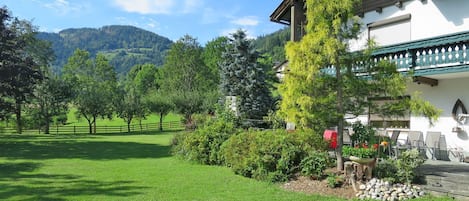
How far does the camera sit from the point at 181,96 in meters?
45.6

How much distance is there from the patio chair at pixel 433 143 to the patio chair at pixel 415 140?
19 centimetres

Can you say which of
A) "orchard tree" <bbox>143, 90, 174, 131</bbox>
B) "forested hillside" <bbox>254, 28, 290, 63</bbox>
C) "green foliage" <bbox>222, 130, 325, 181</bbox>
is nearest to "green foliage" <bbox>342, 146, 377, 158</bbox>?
"green foliage" <bbox>222, 130, 325, 181</bbox>

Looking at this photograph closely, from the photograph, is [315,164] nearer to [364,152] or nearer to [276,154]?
[276,154]

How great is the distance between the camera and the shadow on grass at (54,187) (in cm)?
862

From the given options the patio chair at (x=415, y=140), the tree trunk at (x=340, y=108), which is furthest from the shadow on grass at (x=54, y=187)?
the patio chair at (x=415, y=140)

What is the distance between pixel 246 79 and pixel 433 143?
1289 centimetres

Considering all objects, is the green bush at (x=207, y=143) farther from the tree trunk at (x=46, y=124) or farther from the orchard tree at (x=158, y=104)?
the orchard tree at (x=158, y=104)

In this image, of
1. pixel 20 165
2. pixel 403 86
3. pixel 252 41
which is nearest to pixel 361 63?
pixel 403 86

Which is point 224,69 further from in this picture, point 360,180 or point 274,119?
point 360,180

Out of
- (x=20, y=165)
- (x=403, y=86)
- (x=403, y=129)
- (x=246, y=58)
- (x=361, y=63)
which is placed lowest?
(x=20, y=165)

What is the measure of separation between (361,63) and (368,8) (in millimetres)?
6625

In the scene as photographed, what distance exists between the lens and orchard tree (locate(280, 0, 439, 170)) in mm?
8953

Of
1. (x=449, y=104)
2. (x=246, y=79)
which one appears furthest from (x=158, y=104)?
(x=449, y=104)

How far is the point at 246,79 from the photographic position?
2289cm
